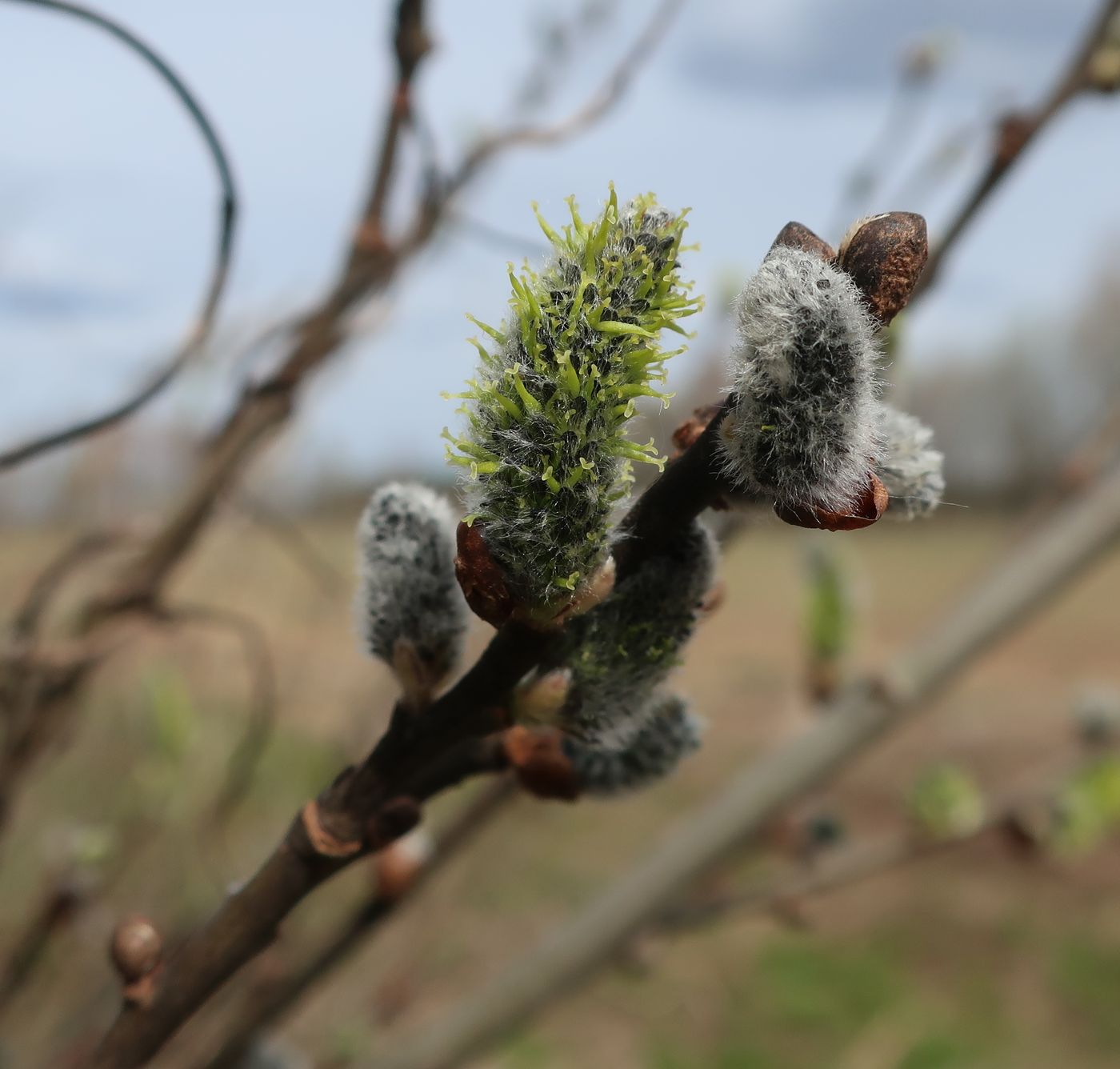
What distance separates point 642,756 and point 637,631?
0.10 meters

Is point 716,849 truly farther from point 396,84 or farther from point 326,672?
point 326,672

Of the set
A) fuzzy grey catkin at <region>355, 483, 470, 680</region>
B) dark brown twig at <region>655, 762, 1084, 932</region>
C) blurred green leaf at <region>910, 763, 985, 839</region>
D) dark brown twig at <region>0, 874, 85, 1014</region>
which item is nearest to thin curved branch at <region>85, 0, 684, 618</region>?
dark brown twig at <region>0, 874, 85, 1014</region>

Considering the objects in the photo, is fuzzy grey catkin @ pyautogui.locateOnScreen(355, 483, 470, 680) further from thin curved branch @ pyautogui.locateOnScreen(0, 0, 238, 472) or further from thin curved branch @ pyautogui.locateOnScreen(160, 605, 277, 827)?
thin curved branch @ pyautogui.locateOnScreen(160, 605, 277, 827)

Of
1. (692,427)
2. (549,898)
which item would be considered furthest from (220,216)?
(549,898)

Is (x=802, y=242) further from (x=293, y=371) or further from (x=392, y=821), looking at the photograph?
(x=293, y=371)

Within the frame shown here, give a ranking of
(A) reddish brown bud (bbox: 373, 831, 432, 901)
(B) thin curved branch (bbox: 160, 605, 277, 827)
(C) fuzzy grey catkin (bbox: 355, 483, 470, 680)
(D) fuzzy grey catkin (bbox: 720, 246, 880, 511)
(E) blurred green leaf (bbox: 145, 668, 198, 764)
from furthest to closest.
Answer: (E) blurred green leaf (bbox: 145, 668, 198, 764) → (B) thin curved branch (bbox: 160, 605, 277, 827) → (A) reddish brown bud (bbox: 373, 831, 432, 901) → (C) fuzzy grey catkin (bbox: 355, 483, 470, 680) → (D) fuzzy grey catkin (bbox: 720, 246, 880, 511)

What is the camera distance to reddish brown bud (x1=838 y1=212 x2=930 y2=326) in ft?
1.07

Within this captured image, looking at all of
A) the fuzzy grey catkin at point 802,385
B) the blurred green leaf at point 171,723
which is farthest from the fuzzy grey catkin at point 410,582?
the blurred green leaf at point 171,723

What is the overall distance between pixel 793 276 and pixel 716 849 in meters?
0.95

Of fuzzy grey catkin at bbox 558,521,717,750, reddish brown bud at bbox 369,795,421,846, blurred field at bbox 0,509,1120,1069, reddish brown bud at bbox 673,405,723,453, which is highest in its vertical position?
reddish brown bud at bbox 673,405,723,453

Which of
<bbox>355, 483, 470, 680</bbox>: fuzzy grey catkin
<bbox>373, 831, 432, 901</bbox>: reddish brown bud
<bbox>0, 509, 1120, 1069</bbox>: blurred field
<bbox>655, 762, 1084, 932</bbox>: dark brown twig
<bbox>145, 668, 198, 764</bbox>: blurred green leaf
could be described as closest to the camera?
<bbox>355, 483, 470, 680</bbox>: fuzzy grey catkin

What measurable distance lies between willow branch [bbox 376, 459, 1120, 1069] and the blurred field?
172 millimetres

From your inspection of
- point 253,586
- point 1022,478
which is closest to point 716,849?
point 253,586

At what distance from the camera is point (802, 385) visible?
332 millimetres
